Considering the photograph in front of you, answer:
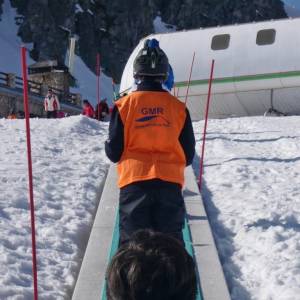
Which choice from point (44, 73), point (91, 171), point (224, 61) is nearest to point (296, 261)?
point (91, 171)

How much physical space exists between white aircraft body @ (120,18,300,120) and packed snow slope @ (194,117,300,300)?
5.90m

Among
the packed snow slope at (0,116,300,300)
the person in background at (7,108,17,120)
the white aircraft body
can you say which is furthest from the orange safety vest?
the person in background at (7,108,17,120)

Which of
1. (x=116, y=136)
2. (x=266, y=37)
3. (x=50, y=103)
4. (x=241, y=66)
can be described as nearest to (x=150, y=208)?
(x=116, y=136)

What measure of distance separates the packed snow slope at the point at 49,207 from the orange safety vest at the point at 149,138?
1.23 metres

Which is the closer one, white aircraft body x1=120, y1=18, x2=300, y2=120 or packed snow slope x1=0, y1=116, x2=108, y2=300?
packed snow slope x1=0, y1=116, x2=108, y2=300

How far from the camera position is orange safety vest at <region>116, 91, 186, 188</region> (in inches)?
157

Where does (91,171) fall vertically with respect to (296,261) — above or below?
below

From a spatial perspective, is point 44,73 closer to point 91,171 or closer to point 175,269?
point 91,171

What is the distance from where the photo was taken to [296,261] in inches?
199

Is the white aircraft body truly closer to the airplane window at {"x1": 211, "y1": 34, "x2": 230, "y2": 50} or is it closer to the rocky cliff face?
the airplane window at {"x1": 211, "y1": 34, "x2": 230, "y2": 50}

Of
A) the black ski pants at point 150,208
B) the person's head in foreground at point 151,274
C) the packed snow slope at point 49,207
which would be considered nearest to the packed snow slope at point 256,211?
the black ski pants at point 150,208

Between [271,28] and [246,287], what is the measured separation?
14.4 m

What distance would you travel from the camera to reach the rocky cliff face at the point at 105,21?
62156mm

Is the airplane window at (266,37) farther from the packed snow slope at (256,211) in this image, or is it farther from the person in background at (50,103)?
the person in background at (50,103)
